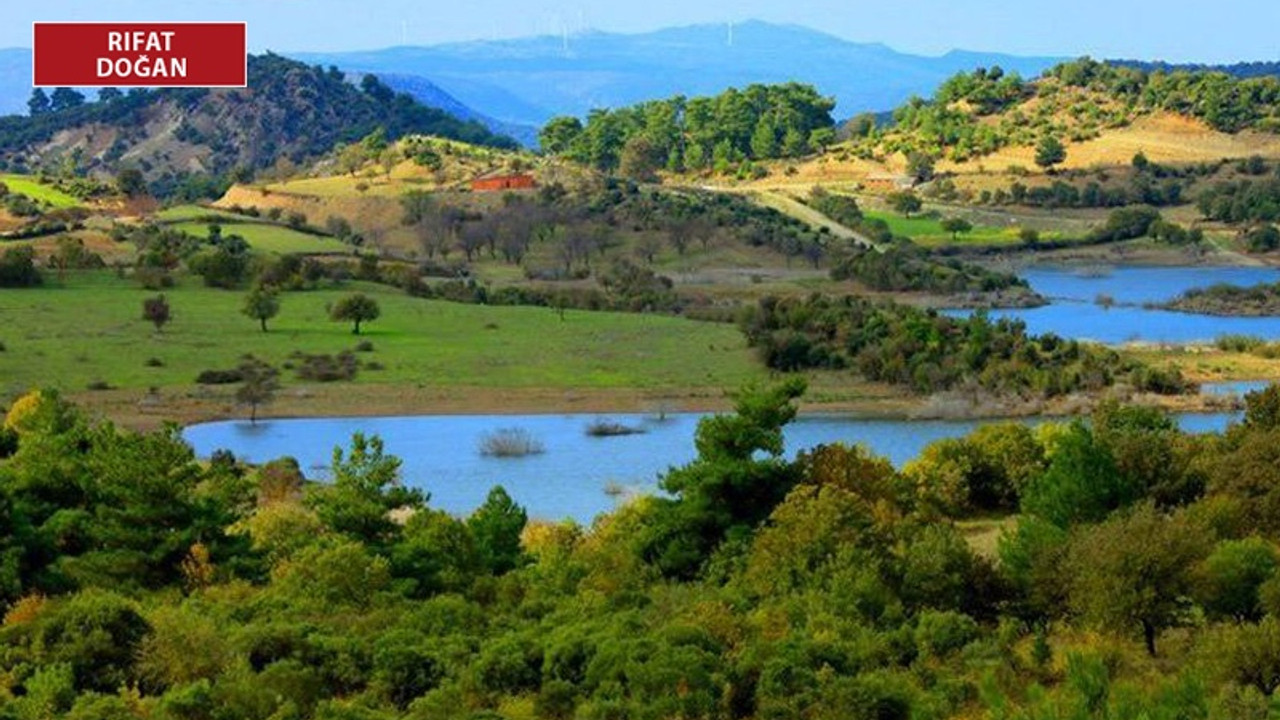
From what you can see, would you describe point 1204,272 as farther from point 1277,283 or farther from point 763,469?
point 763,469

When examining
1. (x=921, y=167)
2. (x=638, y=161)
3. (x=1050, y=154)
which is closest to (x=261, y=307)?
(x=1050, y=154)

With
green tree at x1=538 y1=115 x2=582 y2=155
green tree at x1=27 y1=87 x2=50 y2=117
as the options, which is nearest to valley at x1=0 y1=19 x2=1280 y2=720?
green tree at x1=538 y1=115 x2=582 y2=155

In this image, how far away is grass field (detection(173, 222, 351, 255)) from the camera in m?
82.5

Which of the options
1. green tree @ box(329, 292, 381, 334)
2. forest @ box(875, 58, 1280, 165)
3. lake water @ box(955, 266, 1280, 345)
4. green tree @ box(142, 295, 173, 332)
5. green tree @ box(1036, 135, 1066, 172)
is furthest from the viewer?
forest @ box(875, 58, 1280, 165)

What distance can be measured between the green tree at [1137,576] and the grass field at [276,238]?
58830 mm

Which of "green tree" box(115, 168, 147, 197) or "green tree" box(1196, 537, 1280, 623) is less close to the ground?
"green tree" box(1196, 537, 1280, 623)

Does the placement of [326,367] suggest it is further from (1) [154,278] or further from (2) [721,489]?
(2) [721,489]

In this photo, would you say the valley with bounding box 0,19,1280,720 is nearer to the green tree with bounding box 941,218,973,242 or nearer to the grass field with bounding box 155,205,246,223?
the green tree with bounding box 941,218,973,242

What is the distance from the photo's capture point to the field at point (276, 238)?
82438mm

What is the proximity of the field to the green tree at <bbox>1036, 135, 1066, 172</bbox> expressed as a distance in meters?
42.0

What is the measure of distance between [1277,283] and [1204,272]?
34.6 feet

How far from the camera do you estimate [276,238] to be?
86000 mm

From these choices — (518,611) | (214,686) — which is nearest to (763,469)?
(518,611)

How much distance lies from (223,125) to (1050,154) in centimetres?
6284
